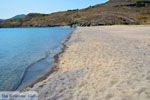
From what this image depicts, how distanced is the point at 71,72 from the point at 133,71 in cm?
338

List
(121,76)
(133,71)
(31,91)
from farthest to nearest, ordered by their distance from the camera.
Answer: (133,71)
(121,76)
(31,91)

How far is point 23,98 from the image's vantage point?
29.2 feet

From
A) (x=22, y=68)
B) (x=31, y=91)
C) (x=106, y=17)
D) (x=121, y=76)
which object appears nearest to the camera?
(x=31, y=91)

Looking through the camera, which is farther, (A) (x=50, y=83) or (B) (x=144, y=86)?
(A) (x=50, y=83)

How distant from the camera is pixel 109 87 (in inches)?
353

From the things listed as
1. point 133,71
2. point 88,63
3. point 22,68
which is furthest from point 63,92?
point 22,68

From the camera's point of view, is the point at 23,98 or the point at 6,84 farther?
the point at 6,84

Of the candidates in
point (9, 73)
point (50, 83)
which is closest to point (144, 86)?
point (50, 83)

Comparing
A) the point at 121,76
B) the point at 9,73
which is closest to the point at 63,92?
the point at 121,76

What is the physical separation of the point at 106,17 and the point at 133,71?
10198cm

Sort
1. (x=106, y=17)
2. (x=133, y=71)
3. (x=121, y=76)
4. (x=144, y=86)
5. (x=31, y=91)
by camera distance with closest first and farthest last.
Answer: (x=144, y=86) → (x=31, y=91) → (x=121, y=76) → (x=133, y=71) → (x=106, y=17)

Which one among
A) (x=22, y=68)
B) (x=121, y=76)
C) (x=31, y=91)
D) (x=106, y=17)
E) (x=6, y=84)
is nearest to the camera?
(x=31, y=91)

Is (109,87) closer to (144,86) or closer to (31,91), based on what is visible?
(144,86)

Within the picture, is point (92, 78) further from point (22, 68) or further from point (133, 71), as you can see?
point (22, 68)
